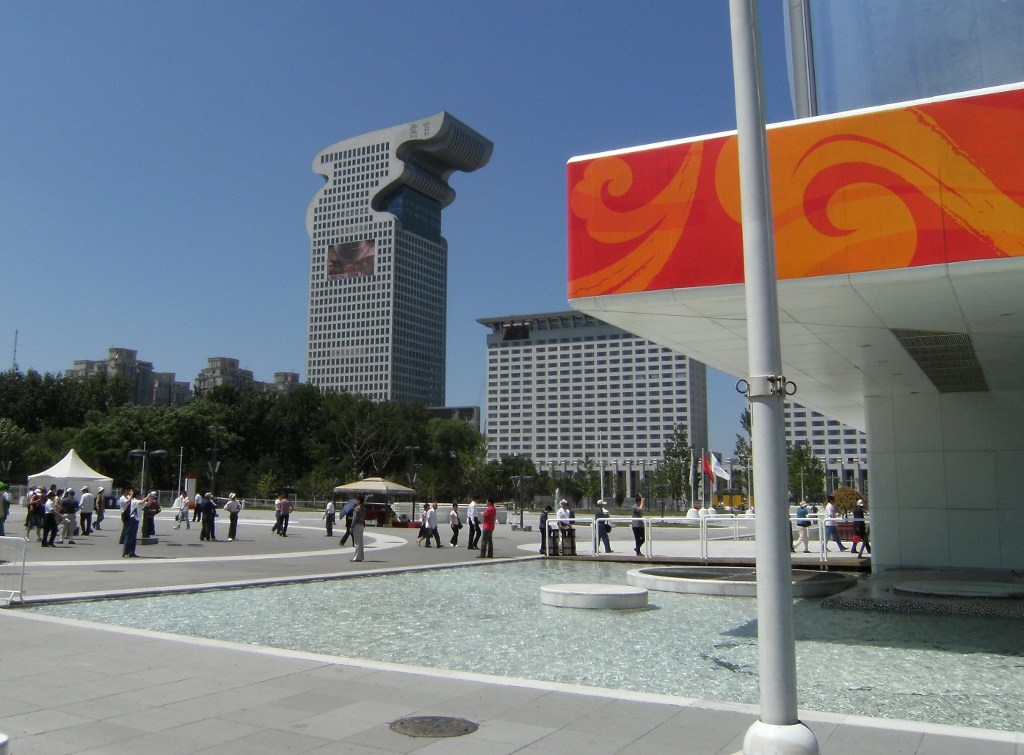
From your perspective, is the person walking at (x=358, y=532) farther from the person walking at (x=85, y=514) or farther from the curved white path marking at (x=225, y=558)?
the person walking at (x=85, y=514)

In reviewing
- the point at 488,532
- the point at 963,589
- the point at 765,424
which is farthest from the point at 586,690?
the point at 488,532

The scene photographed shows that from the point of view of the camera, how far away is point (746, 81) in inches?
220

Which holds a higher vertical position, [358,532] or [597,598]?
[358,532]

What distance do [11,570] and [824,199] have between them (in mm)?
13253

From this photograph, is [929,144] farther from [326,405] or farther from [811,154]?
Answer: [326,405]

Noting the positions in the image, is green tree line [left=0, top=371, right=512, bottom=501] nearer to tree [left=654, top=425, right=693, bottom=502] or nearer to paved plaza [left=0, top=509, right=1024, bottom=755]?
tree [left=654, top=425, right=693, bottom=502]

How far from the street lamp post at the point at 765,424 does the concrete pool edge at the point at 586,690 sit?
5.89 feet

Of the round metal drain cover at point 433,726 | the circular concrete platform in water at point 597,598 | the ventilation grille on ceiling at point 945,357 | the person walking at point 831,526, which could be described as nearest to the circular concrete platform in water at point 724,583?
the circular concrete platform in water at point 597,598

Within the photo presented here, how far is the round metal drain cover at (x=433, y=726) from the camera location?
6.18m

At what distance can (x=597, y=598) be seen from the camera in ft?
45.5

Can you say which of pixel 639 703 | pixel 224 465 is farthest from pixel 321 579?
pixel 224 465

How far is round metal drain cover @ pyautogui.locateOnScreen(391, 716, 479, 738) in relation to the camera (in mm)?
6176

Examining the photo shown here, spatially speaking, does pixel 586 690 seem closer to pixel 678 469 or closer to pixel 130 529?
pixel 130 529

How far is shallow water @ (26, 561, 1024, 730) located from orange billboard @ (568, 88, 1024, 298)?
4.77 metres
